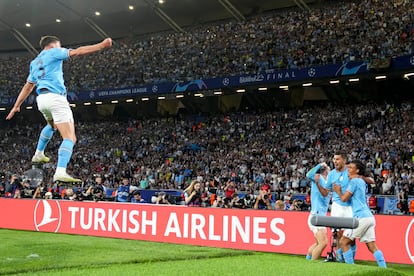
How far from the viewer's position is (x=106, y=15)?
38.8 meters

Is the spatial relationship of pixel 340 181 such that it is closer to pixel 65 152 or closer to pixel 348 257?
pixel 348 257

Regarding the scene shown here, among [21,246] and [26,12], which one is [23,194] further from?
[26,12]

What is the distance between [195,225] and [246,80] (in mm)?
16001

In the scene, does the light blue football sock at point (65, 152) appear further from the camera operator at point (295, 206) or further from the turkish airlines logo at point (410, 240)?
the camera operator at point (295, 206)

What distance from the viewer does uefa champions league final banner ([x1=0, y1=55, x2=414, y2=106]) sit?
23.5 m

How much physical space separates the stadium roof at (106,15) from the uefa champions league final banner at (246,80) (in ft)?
24.0

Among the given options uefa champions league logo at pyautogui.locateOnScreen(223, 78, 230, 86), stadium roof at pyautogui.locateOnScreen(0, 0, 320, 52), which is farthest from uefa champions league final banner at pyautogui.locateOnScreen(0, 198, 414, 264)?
stadium roof at pyautogui.locateOnScreen(0, 0, 320, 52)

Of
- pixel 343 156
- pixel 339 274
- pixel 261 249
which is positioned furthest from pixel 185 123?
pixel 339 274

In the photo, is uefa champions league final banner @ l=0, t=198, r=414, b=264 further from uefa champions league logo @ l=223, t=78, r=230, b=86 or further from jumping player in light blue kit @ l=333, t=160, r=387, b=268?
uefa champions league logo @ l=223, t=78, r=230, b=86

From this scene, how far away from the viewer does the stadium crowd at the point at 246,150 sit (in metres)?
20.4

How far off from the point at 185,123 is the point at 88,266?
25088 millimetres

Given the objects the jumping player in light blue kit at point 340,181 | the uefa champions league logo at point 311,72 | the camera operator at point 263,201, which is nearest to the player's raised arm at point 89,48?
the jumping player in light blue kit at point 340,181

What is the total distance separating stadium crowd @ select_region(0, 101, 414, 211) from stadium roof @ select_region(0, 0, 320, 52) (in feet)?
25.7

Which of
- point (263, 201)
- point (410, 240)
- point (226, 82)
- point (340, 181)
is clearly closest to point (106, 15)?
point (226, 82)
